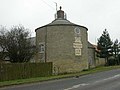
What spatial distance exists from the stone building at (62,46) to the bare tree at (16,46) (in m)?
2.89

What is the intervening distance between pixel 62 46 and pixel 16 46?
7.27m

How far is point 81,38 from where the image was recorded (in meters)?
43.7

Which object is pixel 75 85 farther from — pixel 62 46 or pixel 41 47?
pixel 41 47

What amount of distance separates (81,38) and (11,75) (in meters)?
18.6

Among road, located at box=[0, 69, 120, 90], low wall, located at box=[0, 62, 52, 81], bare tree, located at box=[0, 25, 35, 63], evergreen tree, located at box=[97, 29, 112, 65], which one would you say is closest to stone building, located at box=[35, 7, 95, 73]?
bare tree, located at box=[0, 25, 35, 63]

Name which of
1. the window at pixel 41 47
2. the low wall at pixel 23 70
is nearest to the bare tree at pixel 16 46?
the window at pixel 41 47

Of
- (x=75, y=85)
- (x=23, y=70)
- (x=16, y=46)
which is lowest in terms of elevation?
(x=75, y=85)

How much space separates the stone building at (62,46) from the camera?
41.1m

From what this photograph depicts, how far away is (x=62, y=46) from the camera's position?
136 ft

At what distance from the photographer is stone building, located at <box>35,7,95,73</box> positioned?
135 ft

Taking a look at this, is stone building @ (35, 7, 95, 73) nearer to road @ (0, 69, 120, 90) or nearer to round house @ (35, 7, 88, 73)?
round house @ (35, 7, 88, 73)

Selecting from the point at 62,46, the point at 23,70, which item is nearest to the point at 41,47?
the point at 62,46

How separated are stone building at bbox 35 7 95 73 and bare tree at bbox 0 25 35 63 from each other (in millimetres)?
2891

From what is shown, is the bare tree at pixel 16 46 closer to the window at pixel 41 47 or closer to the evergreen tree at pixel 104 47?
the window at pixel 41 47
